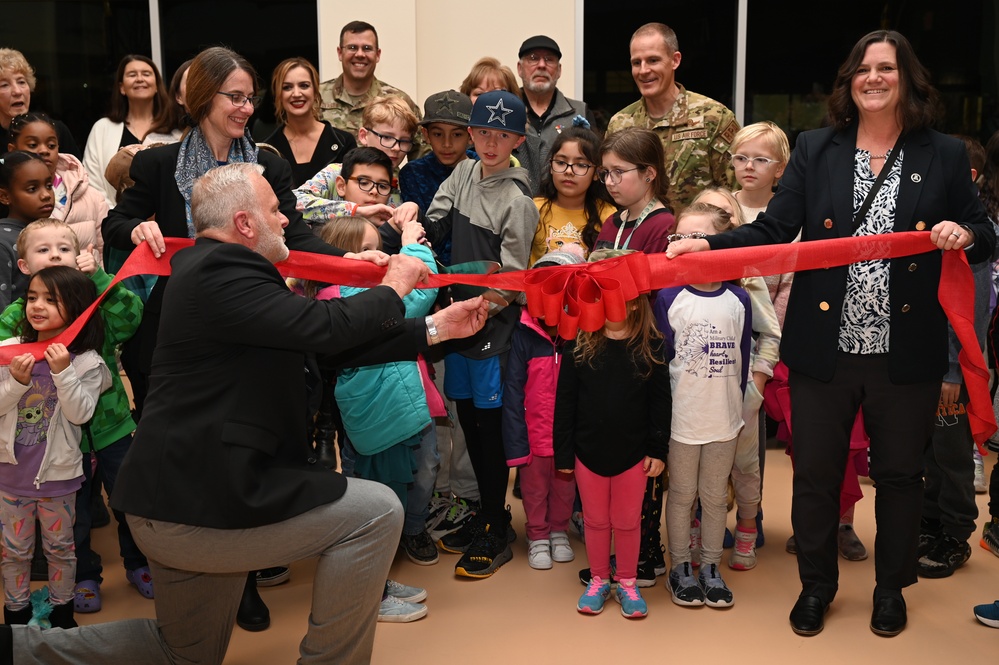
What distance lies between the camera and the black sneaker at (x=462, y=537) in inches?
173

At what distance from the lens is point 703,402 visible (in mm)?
3834

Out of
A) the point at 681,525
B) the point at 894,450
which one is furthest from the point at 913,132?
the point at 681,525

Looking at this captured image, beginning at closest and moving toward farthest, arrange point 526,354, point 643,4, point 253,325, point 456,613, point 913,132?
point 253,325 → point 913,132 → point 456,613 → point 526,354 → point 643,4

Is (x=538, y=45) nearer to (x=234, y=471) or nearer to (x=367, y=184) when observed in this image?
(x=367, y=184)

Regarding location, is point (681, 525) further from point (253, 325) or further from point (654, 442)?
point (253, 325)

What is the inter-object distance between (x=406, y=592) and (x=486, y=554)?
443 mm

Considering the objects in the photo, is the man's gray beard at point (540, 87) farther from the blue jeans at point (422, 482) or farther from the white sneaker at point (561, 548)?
the white sneaker at point (561, 548)

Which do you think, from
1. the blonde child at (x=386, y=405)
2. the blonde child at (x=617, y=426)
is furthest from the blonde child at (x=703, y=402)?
the blonde child at (x=386, y=405)

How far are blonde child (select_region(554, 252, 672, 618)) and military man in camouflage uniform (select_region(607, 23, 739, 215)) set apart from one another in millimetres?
1616

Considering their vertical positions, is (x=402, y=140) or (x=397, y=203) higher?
(x=402, y=140)

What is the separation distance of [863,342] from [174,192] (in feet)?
8.61

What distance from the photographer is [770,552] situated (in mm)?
4434

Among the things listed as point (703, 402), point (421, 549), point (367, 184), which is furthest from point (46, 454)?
point (703, 402)

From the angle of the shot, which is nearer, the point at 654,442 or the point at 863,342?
the point at 863,342
